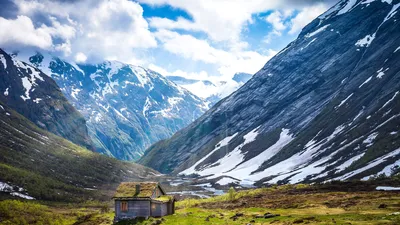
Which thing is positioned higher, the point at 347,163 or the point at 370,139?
the point at 370,139

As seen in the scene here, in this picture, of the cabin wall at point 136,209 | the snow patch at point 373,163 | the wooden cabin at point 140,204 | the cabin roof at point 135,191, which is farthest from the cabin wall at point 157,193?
the snow patch at point 373,163

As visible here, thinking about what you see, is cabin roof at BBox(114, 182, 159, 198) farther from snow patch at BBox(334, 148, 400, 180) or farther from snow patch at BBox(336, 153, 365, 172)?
snow patch at BBox(336, 153, 365, 172)

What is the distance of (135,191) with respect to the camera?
2581 inches

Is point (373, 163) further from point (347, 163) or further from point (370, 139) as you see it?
point (370, 139)

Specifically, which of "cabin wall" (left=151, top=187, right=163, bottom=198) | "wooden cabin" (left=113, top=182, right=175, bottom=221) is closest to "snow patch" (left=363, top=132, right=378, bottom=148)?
"cabin wall" (left=151, top=187, right=163, bottom=198)

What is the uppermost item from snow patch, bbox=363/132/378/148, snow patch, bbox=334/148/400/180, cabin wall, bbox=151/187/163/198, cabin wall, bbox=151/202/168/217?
snow patch, bbox=363/132/378/148

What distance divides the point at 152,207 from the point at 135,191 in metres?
4.75

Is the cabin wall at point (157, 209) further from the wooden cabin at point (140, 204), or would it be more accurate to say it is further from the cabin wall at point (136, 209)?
the cabin wall at point (136, 209)

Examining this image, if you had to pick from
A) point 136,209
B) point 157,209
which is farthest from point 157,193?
point 136,209

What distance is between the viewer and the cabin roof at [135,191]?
6375cm

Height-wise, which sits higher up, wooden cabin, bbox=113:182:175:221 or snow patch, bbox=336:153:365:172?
snow patch, bbox=336:153:365:172

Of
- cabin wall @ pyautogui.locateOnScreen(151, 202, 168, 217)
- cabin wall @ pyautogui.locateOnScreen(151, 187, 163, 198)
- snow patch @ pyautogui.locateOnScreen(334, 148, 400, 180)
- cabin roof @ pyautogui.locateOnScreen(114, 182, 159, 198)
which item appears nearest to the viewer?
cabin wall @ pyautogui.locateOnScreen(151, 202, 168, 217)

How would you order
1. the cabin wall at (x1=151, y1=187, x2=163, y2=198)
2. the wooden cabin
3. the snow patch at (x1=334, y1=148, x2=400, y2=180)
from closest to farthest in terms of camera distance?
the wooden cabin
the cabin wall at (x1=151, y1=187, x2=163, y2=198)
the snow patch at (x1=334, y1=148, x2=400, y2=180)

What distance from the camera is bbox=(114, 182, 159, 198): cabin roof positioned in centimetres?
6375
